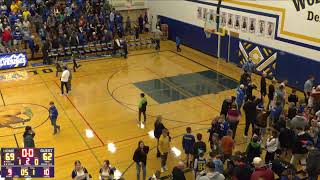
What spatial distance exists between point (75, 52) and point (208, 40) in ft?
30.8

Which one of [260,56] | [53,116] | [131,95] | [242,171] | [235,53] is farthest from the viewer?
[235,53]

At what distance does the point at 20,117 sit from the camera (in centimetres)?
1750

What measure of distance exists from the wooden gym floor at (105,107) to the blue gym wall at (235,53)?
1.01m

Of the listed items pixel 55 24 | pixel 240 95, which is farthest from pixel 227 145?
pixel 55 24

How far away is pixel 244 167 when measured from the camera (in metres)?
9.90

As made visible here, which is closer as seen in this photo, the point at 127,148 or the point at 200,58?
the point at 127,148

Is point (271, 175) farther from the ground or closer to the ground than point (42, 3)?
closer to the ground

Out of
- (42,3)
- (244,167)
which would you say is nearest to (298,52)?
(244,167)

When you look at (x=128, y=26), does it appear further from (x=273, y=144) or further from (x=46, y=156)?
(x=46, y=156)

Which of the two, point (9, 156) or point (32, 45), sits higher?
point (9, 156)

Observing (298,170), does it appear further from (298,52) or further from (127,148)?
(298,52)

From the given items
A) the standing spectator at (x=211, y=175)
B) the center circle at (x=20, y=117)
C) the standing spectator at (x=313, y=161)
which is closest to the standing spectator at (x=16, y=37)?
the center circle at (x=20, y=117)
